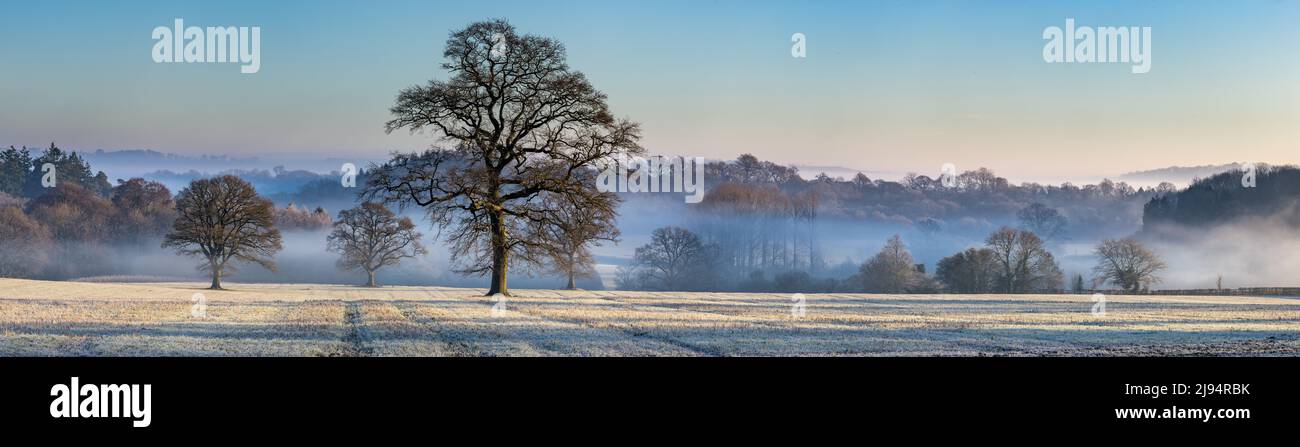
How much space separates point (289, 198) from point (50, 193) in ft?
228

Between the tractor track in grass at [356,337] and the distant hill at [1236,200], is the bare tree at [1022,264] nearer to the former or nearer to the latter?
the distant hill at [1236,200]

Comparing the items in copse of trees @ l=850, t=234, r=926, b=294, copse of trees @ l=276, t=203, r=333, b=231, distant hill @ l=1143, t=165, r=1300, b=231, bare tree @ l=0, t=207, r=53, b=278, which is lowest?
copse of trees @ l=850, t=234, r=926, b=294

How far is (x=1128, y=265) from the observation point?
3356 inches

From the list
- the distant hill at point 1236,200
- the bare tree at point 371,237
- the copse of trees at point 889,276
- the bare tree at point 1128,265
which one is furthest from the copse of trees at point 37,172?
the distant hill at point 1236,200

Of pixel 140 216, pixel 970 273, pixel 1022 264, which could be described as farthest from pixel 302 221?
pixel 1022 264

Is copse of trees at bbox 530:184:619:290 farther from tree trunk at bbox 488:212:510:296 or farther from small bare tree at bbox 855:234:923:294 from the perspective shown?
small bare tree at bbox 855:234:923:294

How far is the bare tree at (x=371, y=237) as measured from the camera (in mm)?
77306

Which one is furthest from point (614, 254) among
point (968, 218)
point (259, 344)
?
point (259, 344)

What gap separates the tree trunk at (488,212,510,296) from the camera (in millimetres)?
40844

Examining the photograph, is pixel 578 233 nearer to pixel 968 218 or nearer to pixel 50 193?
pixel 50 193

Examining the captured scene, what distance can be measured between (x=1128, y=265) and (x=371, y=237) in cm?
6828

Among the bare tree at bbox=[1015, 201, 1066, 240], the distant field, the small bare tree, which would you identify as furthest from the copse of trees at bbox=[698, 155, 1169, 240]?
the distant field

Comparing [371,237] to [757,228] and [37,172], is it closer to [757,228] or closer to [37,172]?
[757,228]

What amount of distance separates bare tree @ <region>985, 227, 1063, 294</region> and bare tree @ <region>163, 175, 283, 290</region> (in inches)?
2396
